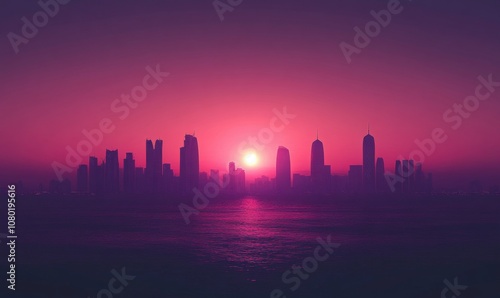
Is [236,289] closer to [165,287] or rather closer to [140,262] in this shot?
[165,287]

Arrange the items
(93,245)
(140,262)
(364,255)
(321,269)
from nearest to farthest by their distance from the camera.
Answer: (321,269)
(140,262)
(364,255)
(93,245)

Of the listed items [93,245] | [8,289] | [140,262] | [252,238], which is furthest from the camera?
[252,238]

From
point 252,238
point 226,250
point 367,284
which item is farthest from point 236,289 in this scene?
point 252,238

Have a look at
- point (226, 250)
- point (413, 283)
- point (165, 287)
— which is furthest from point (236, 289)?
point (226, 250)

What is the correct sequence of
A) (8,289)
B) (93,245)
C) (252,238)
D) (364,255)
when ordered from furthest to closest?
(252,238), (93,245), (364,255), (8,289)

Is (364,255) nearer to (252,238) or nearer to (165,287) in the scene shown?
(252,238)

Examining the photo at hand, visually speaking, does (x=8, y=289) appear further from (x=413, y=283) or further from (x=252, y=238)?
(x=252, y=238)

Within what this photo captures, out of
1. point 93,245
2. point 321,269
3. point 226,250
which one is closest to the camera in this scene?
point 321,269

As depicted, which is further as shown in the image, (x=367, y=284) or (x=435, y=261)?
(x=435, y=261)

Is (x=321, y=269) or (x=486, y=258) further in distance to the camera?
(x=486, y=258)
